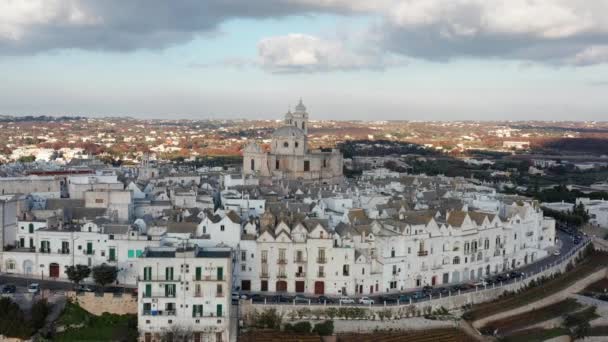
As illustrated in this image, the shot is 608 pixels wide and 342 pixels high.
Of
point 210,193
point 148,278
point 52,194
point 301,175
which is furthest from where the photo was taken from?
point 301,175

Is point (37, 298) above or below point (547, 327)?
above

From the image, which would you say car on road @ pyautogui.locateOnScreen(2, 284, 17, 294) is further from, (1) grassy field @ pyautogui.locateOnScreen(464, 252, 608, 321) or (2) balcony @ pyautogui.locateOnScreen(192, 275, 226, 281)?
(1) grassy field @ pyautogui.locateOnScreen(464, 252, 608, 321)

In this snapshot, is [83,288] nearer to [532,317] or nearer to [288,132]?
[532,317]

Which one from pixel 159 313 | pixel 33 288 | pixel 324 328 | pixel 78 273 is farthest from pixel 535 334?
pixel 33 288

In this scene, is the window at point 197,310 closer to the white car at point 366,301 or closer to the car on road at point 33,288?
the car on road at point 33,288

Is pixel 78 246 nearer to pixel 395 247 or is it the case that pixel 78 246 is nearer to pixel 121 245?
pixel 121 245

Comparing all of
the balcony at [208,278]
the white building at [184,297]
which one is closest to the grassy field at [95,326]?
the white building at [184,297]

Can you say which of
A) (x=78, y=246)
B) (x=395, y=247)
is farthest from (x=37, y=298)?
(x=395, y=247)
